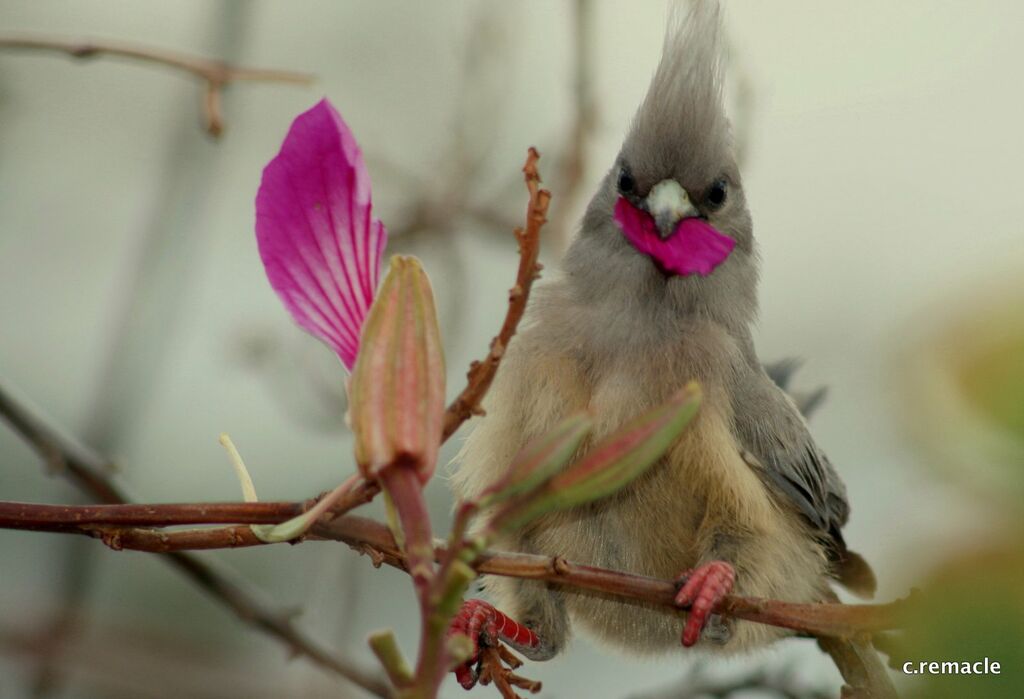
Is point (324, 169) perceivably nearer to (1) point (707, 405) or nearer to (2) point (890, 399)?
(2) point (890, 399)

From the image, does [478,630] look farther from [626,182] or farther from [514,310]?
[514,310]

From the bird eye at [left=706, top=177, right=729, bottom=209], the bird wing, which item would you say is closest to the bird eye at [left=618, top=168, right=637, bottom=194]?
the bird eye at [left=706, top=177, right=729, bottom=209]

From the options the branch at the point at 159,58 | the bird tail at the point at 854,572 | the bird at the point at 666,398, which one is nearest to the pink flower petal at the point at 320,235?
the branch at the point at 159,58

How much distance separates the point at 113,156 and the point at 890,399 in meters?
4.03

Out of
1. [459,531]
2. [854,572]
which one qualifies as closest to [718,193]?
[854,572]

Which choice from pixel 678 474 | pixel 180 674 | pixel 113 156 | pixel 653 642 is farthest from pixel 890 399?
pixel 113 156

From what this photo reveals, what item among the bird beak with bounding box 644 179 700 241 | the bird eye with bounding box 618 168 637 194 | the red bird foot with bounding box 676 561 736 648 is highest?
the bird eye with bounding box 618 168 637 194

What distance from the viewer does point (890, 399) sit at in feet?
2.61

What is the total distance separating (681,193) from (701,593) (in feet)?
2.84

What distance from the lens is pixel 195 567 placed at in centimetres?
210

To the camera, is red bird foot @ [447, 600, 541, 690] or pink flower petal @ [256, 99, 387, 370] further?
red bird foot @ [447, 600, 541, 690]

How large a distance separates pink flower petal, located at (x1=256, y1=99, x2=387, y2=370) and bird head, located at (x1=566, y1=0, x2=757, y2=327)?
45.6 inches

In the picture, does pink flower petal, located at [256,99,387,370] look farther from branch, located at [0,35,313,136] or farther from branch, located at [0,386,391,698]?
branch, located at [0,386,391,698]

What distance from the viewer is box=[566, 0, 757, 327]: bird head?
2.22m
